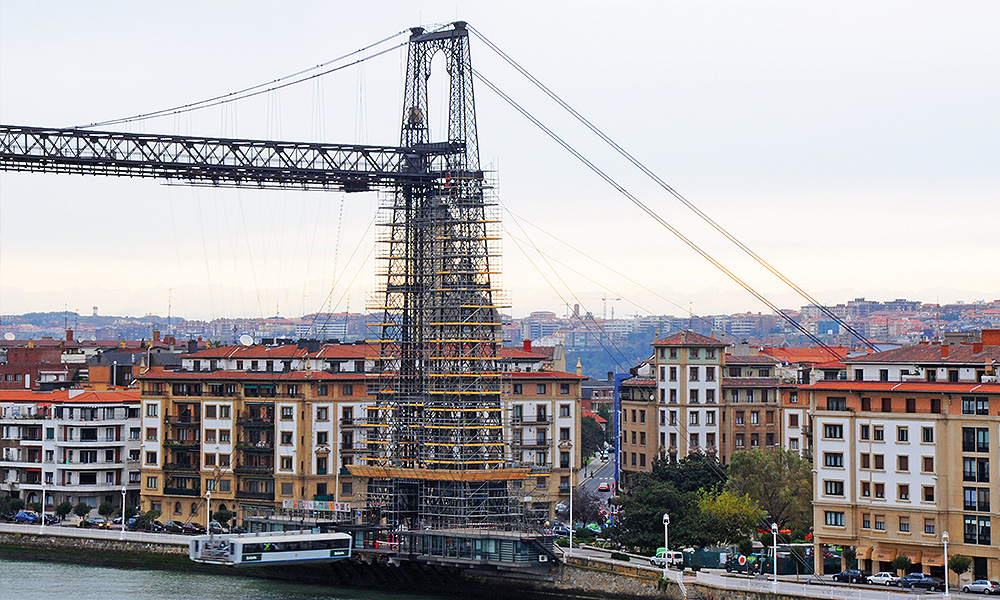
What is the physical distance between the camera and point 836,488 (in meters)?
57.9

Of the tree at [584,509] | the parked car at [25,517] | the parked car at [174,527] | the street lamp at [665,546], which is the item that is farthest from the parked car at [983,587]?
the parked car at [25,517]

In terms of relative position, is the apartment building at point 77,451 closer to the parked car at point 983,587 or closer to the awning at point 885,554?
the awning at point 885,554

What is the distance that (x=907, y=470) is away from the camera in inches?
2200

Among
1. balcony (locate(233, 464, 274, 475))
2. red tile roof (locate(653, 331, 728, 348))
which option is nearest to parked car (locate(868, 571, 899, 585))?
red tile roof (locate(653, 331, 728, 348))

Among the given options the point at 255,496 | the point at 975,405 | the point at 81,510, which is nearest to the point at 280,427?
the point at 255,496

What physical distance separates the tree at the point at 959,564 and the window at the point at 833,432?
6634mm

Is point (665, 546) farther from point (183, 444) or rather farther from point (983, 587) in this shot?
point (183, 444)

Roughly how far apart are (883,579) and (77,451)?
45953 mm

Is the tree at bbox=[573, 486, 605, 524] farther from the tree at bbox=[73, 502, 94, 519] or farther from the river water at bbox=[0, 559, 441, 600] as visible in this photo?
the tree at bbox=[73, 502, 94, 519]

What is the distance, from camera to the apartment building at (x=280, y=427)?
76.6 meters

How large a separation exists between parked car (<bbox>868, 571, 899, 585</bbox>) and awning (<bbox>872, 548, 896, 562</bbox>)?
1.15m

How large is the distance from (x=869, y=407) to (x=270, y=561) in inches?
956

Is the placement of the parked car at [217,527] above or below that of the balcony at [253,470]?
below

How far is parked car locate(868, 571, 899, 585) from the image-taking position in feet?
176
